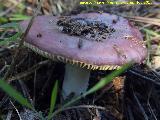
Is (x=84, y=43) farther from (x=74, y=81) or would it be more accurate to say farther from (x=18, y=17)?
(x=18, y=17)

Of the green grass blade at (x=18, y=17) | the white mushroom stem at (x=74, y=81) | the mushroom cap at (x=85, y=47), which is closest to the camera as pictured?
the mushroom cap at (x=85, y=47)

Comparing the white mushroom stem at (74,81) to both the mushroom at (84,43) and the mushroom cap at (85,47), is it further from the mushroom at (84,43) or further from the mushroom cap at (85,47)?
the mushroom cap at (85,47)

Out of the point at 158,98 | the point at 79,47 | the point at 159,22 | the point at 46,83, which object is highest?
the point at 79,47

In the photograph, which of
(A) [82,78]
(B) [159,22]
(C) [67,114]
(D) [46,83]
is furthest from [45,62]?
(B) [159,22]

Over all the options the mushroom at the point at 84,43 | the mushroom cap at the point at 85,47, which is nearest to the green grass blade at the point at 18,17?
the mushroom at the point at 84,43

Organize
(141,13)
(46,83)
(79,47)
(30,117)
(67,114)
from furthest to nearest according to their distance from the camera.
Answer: (141,13) → (46,83) → (67,114) → (30,117) → (79,47)

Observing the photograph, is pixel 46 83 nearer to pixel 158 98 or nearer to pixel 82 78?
pixel 82 78

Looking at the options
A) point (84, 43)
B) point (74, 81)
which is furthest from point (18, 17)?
point (84, 43)
